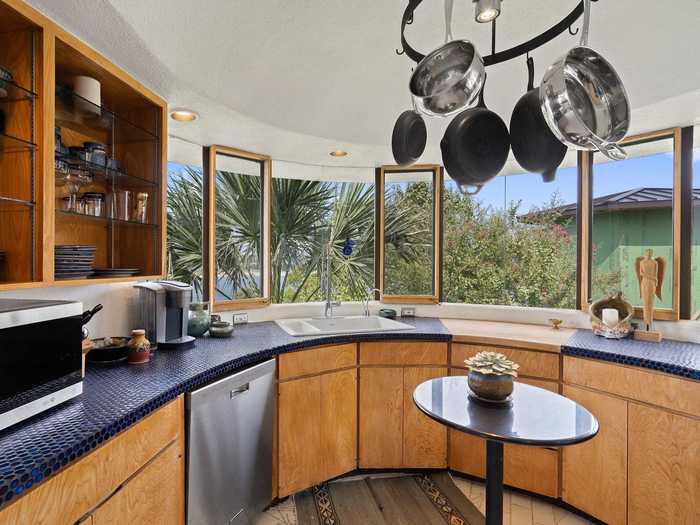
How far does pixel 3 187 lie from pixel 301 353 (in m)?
1.45

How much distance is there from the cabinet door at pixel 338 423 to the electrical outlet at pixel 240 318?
0.79 metres

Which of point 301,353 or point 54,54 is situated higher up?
point 54,54

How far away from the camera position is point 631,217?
249 centimetres

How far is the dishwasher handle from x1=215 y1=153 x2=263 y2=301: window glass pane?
1137 mm

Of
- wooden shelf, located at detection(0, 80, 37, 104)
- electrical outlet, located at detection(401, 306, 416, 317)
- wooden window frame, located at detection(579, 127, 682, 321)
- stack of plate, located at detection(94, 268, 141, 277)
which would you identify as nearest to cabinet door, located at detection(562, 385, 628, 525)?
wooden window frame, located at detection(579, 127, 682, 321)

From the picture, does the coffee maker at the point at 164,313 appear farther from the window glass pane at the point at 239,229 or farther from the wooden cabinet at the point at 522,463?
the wooden cabinet at the point at 522,463

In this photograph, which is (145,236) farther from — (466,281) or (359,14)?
(466,281)

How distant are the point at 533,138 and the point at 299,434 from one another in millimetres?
1847

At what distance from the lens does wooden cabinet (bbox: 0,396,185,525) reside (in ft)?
2.91

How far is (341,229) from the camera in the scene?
3.62 metres

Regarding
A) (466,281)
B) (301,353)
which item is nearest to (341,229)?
(466,281)

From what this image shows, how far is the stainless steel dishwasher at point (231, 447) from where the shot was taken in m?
1.53

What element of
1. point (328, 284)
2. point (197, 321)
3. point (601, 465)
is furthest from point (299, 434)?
point (601, 465)

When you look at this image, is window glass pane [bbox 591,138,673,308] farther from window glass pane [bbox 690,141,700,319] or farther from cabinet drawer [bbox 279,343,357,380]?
cabinet drawer [bbox 279,343,357,380]
